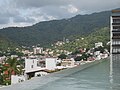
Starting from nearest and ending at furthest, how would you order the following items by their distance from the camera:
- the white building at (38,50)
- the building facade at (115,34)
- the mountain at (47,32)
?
1. the building facade at (115,34)
2. the white building at (38,50)
3. the mountain at (47,32)

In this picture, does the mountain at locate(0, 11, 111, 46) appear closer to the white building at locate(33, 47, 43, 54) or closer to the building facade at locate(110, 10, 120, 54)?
the white building at locate(33, 47, 43, 54)

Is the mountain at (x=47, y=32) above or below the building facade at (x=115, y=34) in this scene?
above

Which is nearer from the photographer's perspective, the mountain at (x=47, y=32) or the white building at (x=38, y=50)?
the white building at (x=38, y=50)

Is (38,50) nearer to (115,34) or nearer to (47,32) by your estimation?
(47,32)

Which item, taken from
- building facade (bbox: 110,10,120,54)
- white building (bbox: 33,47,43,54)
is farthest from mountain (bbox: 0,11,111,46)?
building facade (bbox: 110,10,120,54)

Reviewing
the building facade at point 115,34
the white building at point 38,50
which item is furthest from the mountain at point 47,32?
the building facade at point 115,34

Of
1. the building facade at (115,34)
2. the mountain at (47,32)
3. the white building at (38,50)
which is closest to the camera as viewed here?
the building facade at (115,34)

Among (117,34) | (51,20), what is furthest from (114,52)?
(51,20)

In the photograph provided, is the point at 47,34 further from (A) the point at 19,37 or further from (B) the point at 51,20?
(B) the point at 51,20

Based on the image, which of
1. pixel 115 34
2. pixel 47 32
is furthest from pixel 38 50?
pixel 115 34

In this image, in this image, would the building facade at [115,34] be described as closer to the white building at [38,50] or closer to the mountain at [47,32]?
the white building at [38,50]

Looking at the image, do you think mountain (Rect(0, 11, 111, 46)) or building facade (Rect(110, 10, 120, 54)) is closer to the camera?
building facade (Rect(110, 10, 120, 54))

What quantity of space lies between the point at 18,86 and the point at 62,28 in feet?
493

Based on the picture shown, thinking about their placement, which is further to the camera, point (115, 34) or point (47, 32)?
point (47, 32)
